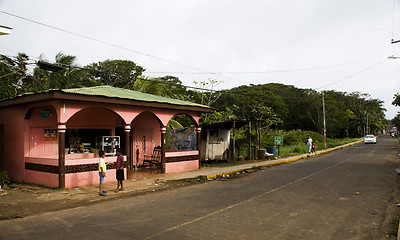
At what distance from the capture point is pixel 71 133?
13945 millimetres

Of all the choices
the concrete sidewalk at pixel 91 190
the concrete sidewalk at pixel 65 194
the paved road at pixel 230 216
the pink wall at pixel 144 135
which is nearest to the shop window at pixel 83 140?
the pink wall at pixel 144 135

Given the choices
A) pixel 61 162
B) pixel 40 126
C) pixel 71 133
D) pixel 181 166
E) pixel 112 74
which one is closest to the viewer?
pixel 61 162

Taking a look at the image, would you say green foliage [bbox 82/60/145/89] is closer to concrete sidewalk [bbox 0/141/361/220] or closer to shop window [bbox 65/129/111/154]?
shop window [bbox 65/129/111/154]

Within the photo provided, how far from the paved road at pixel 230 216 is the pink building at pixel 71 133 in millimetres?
3145

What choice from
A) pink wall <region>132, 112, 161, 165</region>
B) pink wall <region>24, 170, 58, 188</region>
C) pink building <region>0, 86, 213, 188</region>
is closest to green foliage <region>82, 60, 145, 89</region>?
pink wall <region>132, 112, 161, 165</region>

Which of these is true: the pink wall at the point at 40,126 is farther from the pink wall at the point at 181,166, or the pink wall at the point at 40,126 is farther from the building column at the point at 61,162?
the pink wall at the point at 181,166

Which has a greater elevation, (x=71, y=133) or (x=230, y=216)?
(x=71, y=133)

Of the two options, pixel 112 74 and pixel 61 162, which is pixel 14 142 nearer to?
pixel 61 162

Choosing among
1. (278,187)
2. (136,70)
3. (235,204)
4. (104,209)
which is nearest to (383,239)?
(235,204)

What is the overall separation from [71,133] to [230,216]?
9704 millimetres

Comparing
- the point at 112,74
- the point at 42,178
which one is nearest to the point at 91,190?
the point at 42,178

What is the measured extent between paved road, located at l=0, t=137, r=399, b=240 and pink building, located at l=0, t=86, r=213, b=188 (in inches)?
124

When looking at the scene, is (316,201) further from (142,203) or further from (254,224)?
(142,203)

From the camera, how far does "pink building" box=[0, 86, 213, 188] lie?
1112 cm
